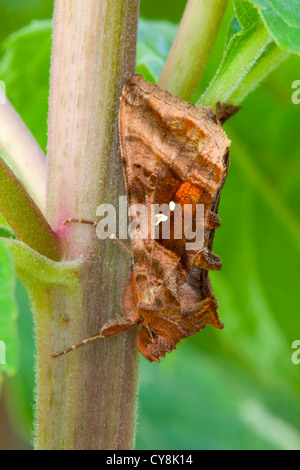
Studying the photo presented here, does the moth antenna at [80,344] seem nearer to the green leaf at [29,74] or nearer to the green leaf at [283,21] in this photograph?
the green leaf at [283,21]

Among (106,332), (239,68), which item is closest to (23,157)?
(106,332)

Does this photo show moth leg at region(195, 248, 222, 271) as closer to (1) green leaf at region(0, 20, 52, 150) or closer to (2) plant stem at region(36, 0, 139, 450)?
(2) plant stem at region(36, 0, 139, 450)

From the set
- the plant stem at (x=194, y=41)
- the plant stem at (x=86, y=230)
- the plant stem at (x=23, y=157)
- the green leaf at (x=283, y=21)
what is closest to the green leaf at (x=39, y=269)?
the plant stem at (x=86, y=230)

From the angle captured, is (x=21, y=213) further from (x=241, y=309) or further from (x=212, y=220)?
(x=241, y=309)

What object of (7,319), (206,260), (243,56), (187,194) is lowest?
(7,319)

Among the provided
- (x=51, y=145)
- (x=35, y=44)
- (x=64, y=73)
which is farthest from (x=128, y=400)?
(x=35, y=44)
